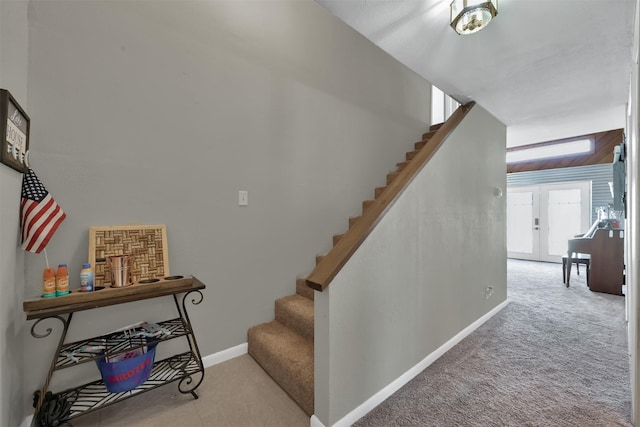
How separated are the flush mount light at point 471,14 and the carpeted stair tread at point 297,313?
7.12 ft

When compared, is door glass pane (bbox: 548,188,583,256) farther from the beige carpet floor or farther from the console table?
the console table

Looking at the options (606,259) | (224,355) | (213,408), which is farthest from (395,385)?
(606,259)

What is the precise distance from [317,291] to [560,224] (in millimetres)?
7331

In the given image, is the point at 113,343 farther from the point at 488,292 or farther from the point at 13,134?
the point at 488,292

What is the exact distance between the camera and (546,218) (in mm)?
6395

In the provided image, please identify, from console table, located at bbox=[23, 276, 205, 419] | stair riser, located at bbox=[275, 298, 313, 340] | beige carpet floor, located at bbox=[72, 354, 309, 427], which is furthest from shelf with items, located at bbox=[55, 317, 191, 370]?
stair riser, located at bbox=[275, 298, 313, 340]

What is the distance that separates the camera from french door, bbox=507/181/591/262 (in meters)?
5.93

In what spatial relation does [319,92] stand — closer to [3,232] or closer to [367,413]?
[3,232]

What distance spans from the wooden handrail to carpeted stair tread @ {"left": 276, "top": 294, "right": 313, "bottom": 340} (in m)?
0.64

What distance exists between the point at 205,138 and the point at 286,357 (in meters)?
1.72

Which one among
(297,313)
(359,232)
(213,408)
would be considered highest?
(359,232)

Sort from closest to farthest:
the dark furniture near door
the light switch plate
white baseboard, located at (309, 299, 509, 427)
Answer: white baseboard, located at (309, 299, 509, 427) < the light switch plate < the dark furniture near door

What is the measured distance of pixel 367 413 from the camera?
160 cm

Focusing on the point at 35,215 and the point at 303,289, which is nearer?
the point at 35,215
